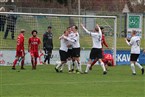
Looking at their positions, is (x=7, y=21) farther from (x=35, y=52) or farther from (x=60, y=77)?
(x=60, y=77)

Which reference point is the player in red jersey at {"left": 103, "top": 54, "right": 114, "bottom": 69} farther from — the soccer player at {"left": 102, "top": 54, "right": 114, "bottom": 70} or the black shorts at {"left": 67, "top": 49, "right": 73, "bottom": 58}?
the black shorts at {"left": 67, "top": 49, "right": 73, "bottom": 58}

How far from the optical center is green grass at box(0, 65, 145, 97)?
54.5ft

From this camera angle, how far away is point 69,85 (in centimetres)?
1898

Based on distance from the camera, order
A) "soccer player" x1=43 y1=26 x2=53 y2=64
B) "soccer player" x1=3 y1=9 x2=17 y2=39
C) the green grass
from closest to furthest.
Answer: the green grass → "soccer player" x1=43 y1=26 x2=53 y2=64 → "soccer player" x1=3 y1=9 x2=17 y2=39

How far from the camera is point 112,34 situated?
33.7m

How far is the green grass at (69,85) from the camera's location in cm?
1661

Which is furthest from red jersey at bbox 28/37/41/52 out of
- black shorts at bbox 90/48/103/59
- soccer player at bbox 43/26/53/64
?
black shorts at bbox 90/48/103/59

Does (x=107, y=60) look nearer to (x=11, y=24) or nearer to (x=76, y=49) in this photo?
(x=76, y=49)

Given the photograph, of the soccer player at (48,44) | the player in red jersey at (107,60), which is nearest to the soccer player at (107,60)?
the player in red jersey at (107,60)

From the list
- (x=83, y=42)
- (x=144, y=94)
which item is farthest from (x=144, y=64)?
(x=144, y=94)

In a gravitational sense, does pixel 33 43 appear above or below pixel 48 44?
above

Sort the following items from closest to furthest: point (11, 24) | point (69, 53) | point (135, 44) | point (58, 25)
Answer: point (135, 44), point (69, 53), point (11, 24), point (58, 25)

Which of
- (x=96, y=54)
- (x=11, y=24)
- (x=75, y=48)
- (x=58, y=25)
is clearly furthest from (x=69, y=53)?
(x=58, y=25)

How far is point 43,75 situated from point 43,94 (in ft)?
22.2
